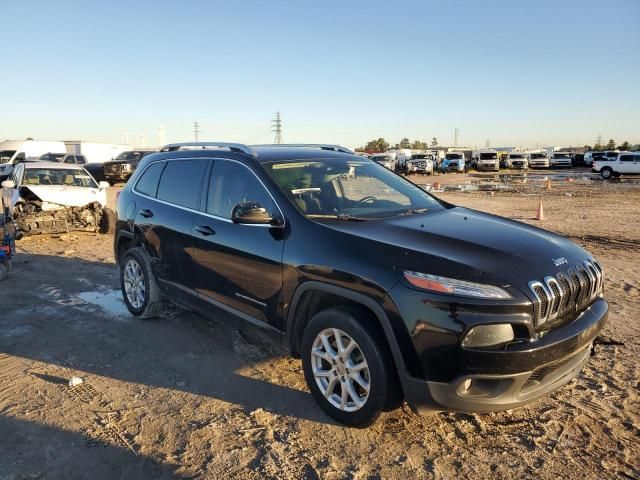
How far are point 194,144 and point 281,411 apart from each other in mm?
2819

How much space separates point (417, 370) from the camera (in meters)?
2.91

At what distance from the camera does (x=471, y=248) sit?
3.19m

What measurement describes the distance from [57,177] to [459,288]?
452 inches

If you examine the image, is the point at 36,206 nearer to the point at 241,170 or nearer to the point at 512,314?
the point at 241,170

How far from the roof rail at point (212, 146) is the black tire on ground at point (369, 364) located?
1.67 meters

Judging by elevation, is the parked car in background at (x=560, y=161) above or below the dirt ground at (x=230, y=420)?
above

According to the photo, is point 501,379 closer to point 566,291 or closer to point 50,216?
point 566,291

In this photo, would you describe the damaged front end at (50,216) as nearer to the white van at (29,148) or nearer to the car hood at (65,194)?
the car hood at (65,194)

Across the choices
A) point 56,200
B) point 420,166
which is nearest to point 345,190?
point 56,200

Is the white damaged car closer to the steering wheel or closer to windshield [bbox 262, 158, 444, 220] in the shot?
windshield [bbox 262, 158, 444, 220]

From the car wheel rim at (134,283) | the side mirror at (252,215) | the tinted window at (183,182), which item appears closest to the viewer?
the side mirror at (252,215)

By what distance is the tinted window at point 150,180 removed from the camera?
540 cm

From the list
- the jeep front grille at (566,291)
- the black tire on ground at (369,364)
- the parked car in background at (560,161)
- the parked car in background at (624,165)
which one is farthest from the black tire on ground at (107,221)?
the parked car in background at (560,161)

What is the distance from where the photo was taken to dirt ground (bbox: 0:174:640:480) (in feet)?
9.82
